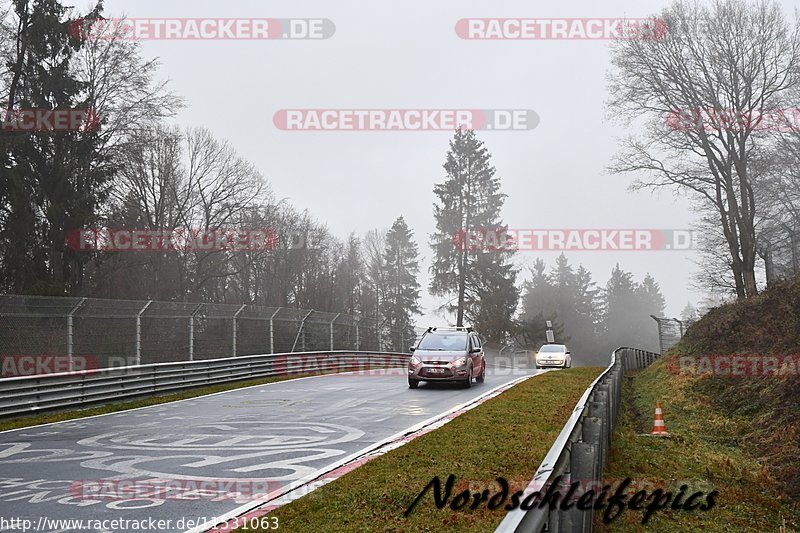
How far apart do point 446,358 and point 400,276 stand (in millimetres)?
68309

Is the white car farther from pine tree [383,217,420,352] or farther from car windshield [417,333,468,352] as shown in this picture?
pine tree [383,217,420,352]

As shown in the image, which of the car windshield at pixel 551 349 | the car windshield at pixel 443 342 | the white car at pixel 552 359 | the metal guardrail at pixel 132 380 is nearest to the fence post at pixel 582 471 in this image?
Result: the metal guardrail at pixel 132 380

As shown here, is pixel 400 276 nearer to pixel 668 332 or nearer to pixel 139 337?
pixel 668 332

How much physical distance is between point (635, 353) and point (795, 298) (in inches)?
737

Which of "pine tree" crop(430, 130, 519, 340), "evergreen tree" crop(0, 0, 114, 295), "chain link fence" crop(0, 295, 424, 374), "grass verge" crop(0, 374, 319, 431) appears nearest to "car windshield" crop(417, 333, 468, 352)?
"grass verge" crop(0, 374, 319, 431)

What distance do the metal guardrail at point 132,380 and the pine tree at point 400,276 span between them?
53.3 meters

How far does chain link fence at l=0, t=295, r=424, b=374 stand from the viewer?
56.1 ft

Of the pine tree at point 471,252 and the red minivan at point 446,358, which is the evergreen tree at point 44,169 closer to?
the red minivan at point 446,358

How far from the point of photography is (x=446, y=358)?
21.6m

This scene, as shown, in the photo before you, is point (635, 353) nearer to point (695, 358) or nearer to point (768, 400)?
point (695, 358)

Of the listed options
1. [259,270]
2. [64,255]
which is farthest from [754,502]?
[259,270]

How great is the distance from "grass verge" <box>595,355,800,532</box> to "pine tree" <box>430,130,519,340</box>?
42166mm

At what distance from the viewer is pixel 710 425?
1406cm

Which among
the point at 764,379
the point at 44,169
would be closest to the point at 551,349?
the point at 764,379
